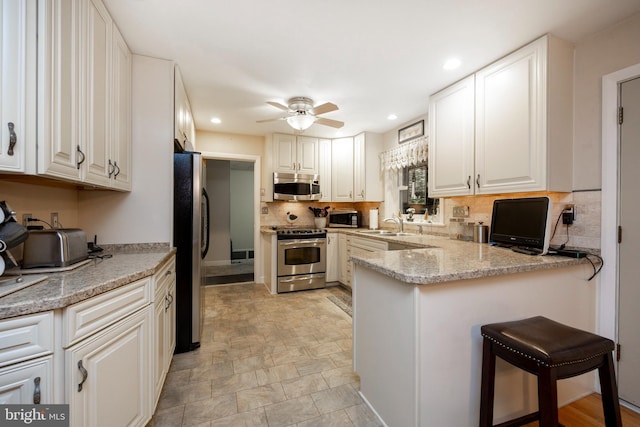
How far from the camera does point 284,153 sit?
4297mm

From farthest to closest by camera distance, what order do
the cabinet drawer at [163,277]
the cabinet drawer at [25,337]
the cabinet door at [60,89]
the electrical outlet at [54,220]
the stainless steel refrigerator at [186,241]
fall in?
1. the stainless steel refrigerator at [186,241]
2. the electrical outlet at [54,220]
3. the cabinet drawer at [163,277]
4. the cabinet door at [60,89]
5. the cabinet drawer at [25,337]

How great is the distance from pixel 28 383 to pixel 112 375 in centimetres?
33

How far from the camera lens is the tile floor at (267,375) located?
1.59 metres

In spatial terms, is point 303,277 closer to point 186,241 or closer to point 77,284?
point 186,241

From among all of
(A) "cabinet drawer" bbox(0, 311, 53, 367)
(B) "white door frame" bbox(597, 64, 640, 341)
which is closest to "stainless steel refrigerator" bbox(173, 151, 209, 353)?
(A) "cabinet drawer" bbox(0, 311, 53, 367)

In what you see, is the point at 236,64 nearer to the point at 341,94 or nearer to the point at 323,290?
the point at 341,94

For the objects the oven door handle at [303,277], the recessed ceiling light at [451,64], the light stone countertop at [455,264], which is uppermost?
the recessed ceiling light at [451,64]

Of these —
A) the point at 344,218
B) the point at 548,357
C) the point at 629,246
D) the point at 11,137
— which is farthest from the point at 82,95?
the point at 344,218

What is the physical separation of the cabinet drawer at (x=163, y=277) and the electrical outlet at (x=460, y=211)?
2850mm

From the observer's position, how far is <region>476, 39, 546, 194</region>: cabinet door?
1.87 metres

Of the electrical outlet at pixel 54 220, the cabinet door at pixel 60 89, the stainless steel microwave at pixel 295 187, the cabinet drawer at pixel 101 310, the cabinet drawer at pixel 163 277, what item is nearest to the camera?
the cabinet drawer at pixel 101 310

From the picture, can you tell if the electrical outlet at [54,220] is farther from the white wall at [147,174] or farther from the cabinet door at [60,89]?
the cabinet door at [60,89]

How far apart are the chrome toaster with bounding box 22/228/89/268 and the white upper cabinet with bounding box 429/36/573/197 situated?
9.43 feet

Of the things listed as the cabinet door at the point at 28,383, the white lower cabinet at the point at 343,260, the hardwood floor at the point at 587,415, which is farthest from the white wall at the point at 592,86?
the cabinet door at the point at 28,383
